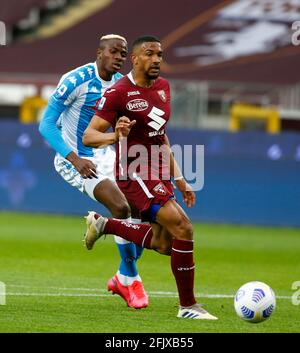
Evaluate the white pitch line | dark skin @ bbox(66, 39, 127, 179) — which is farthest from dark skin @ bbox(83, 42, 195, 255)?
the white pitch line

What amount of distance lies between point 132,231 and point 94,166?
0.67 metres

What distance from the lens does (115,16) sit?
92.3 feet

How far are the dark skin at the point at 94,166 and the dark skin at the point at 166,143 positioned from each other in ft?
1.99

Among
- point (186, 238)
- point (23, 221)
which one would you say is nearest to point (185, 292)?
point (186, 238)

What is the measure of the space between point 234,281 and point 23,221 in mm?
7592

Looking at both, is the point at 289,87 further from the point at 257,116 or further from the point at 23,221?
the point at 23,221

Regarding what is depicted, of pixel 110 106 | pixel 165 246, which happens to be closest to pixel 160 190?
A: pixel 165 246

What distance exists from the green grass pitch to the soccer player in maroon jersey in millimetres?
488

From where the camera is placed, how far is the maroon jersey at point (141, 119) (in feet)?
29.2

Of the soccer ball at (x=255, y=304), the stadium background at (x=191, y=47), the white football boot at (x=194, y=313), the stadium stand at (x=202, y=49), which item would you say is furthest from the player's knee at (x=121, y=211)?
the stadium stand at (x=202, y=49)

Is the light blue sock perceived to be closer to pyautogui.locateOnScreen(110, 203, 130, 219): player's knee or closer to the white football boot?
pyautogui.locateOnScreen(110, 203, 130, 219): player's knee

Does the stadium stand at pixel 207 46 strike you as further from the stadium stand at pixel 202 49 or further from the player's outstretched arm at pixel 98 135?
the player's outstretched arm at pixel 98 135

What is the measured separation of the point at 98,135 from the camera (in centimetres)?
874

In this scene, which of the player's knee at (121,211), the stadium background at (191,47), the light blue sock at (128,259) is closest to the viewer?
the player's knee at (121,211)
